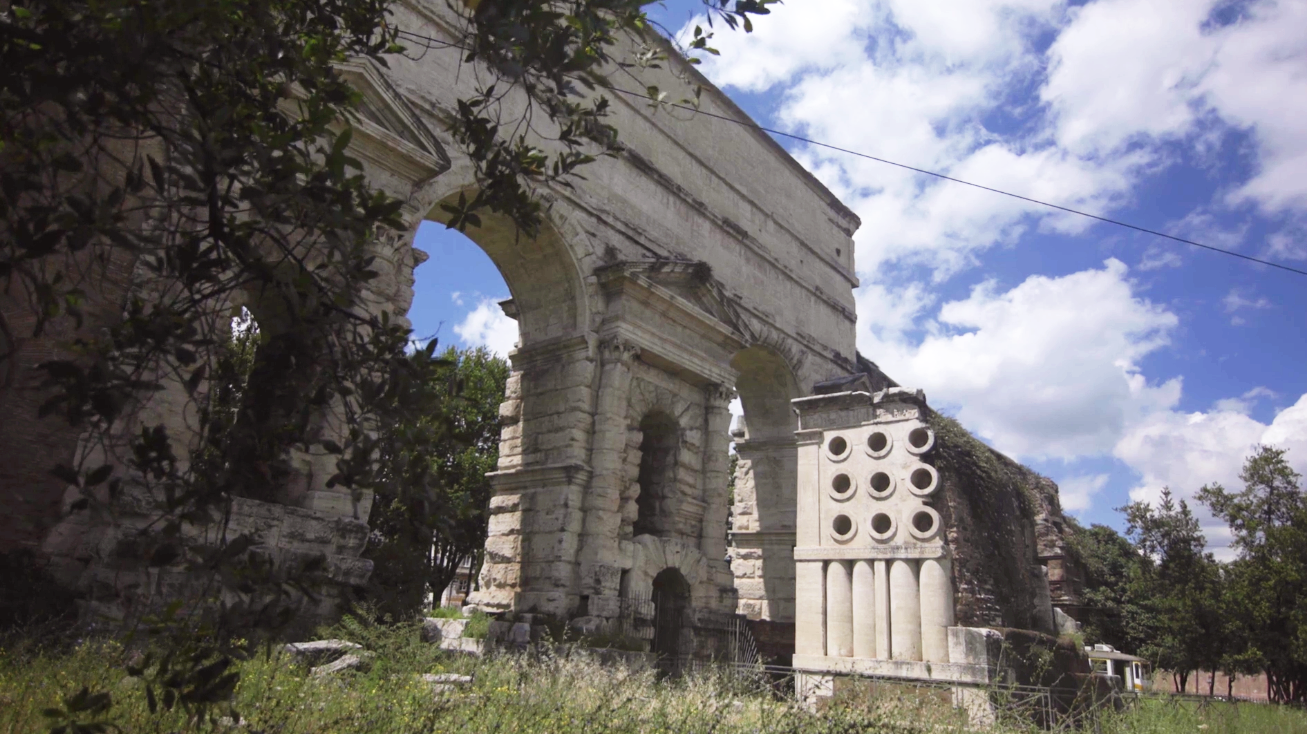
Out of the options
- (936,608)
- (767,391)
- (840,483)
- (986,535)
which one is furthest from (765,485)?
(936,608)

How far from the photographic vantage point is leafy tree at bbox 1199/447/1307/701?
15.1 m

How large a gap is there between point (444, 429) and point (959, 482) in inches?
321

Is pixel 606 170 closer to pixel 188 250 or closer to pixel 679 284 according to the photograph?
pixel 679 284

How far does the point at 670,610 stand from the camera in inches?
484

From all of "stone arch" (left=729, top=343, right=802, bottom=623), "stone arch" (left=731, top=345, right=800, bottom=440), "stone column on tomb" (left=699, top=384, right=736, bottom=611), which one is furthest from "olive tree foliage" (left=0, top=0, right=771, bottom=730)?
"stone arch" (left=731, top=345, right=800, bottom=440)

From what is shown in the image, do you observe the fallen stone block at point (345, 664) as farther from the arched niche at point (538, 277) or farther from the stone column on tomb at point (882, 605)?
the arched niche at point (538, 277)

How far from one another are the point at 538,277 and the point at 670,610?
5177 millimetres

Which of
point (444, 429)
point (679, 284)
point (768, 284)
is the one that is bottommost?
point (444, 429)

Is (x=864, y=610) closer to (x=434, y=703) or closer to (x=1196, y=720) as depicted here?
(x=1196, y=720)

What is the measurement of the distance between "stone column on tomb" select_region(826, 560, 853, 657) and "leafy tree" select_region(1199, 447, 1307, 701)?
36.2ft

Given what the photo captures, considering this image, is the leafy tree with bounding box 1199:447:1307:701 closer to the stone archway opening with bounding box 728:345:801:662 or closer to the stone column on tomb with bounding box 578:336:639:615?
the stone archway opening with bounding box 728:345:801:662

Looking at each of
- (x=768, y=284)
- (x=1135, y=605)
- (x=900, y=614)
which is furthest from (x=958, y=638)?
(x=1135, y=605)

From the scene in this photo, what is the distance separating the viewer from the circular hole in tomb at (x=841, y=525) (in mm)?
8820

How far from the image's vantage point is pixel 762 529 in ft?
53.0
